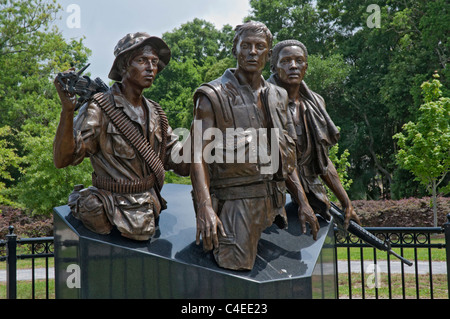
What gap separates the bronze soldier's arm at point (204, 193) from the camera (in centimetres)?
358

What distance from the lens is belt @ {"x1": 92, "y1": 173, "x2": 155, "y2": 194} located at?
410cm

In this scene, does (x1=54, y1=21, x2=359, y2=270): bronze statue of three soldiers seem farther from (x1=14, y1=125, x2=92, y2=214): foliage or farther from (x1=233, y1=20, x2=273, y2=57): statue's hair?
(x1=14, y1=125, x2=92, y2=214): foliage

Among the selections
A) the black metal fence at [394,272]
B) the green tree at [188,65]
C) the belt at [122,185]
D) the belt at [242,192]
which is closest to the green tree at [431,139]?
the black metal fence at [394,272]

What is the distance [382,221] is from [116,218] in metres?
13.4

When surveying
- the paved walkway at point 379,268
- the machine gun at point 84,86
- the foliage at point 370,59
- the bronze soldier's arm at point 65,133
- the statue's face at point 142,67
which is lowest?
the paved walkway at point 379,268

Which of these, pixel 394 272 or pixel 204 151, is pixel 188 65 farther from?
pixel 204 151

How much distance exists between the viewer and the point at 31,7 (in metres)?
21.3

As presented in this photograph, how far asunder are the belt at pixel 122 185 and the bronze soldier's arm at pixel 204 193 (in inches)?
21.8

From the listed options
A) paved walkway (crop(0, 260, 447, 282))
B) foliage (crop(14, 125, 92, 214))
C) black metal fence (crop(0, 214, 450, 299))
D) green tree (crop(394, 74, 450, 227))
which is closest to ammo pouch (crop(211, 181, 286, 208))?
black metal fence (crop(0, 214, 450, 299))

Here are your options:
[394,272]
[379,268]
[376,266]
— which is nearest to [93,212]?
[376,266]

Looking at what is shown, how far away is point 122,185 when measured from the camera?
13.5 feet

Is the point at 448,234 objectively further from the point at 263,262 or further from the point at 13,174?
the point at 13,174

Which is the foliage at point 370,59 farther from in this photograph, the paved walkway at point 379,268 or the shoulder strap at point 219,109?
the shoulder strap at point 219,109

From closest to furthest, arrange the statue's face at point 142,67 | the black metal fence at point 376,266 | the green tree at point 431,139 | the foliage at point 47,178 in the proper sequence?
1. the statue's face at point 142,67
2. the black metal fence at point 376,266
3. the foliage at point 47,178
4. the green tree at point 431,139
